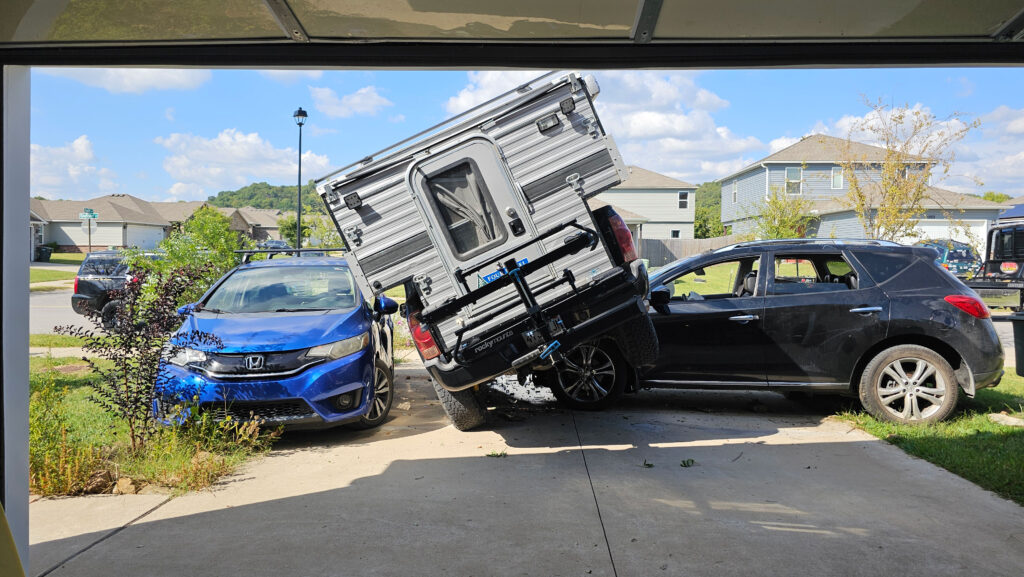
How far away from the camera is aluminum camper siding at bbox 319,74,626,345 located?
234 inches

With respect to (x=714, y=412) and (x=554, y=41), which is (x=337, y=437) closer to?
(x=714, y=412)

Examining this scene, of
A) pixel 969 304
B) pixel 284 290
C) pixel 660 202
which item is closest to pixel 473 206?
pixel 284 290

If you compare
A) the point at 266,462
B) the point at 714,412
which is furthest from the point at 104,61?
the point at 714,412

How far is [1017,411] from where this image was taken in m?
7.79

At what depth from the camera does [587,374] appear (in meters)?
7.66

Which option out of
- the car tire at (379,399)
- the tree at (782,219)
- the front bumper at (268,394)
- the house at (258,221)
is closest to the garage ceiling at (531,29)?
the front bumper at (268,394)

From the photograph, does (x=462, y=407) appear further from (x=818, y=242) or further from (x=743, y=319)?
(x=818, y=242)

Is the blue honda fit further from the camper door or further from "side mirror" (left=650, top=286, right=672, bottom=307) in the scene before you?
"side mirror" (left=650, top=286, right=672, bottom=307)

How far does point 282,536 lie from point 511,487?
1.69 metres

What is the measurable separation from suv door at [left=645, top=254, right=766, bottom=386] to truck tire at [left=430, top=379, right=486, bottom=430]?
6.03 ft

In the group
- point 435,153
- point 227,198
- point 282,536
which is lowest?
point 282,536

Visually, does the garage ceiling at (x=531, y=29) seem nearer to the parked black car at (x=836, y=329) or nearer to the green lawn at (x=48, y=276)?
the parked black car at (x=836, y=329)

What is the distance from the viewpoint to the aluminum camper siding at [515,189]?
594 centimetres

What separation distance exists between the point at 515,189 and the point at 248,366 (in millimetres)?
2739
